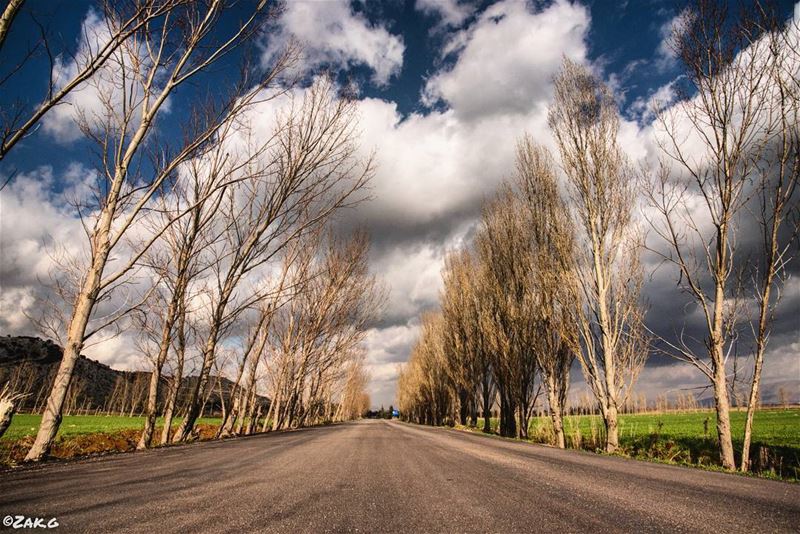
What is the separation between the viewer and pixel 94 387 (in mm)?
126938

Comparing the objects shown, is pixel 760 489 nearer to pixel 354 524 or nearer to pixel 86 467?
pixel 354 524

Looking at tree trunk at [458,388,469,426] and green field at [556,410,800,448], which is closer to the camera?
green field at [556,410,800,448]

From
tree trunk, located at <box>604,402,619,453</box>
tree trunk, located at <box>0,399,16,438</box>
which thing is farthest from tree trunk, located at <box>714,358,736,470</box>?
tree trunk, located at <box>0,399,16,438</box>

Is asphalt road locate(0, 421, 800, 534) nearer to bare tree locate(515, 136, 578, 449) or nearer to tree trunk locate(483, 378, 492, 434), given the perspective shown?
bare tree locate(515, 136, 578, 449)

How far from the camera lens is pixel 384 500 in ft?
9.90

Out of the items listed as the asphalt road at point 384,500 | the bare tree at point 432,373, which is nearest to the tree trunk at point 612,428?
the asphalt road at point 384,500

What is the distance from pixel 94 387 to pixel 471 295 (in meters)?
153

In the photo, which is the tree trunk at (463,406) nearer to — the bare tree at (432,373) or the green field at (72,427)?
the bare tree at (432,373)

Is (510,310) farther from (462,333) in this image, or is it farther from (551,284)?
(462,333)

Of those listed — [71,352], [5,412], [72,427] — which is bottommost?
[72,427]

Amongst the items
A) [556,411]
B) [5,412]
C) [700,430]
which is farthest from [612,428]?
[700,430]

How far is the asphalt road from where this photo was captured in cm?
230

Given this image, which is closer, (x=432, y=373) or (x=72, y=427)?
(x=72, y=427)

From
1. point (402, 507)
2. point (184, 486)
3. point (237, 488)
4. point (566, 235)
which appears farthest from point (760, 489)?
point (566, 235)
